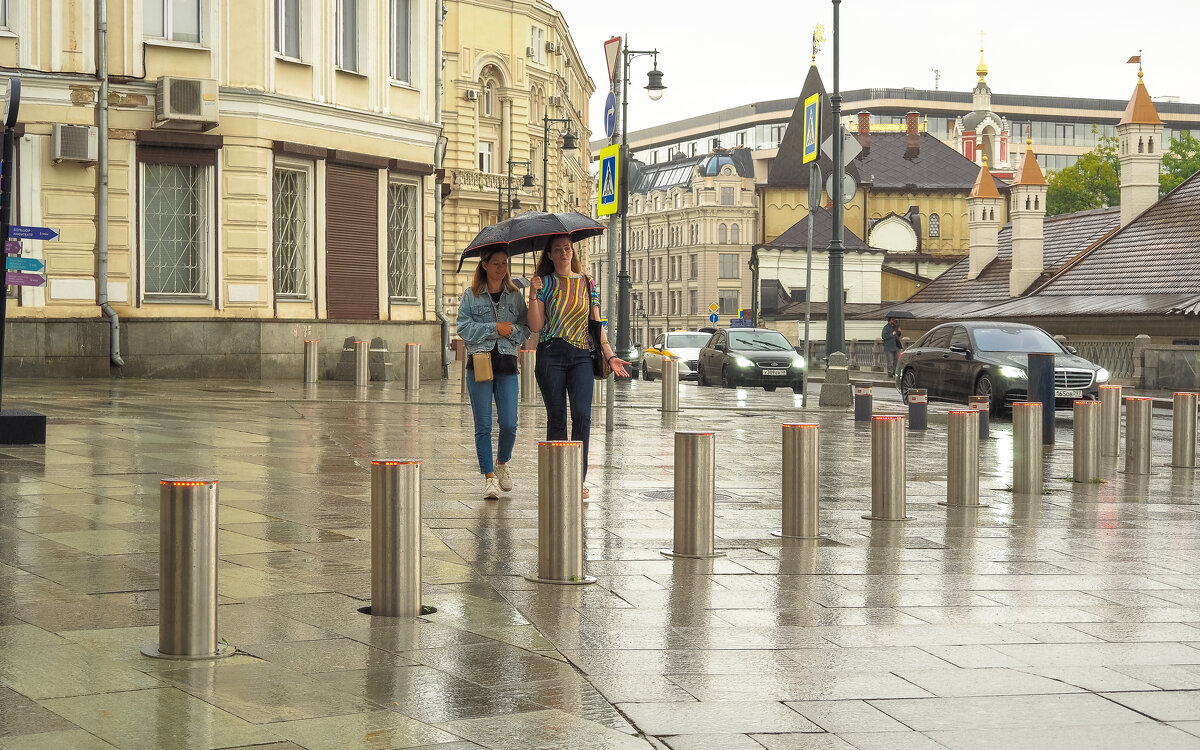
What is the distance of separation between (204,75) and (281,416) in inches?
380

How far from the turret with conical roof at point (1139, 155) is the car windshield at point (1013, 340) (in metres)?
36.0

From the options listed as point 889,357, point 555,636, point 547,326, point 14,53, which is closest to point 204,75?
point 14,53

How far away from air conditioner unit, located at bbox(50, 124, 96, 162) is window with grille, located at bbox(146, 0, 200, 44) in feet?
7.09

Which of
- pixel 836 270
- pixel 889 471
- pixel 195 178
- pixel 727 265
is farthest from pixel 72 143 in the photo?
pixel 727 265

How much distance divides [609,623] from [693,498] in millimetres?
1968

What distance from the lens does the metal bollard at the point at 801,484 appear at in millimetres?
9297

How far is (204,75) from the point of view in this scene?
83.7 ft

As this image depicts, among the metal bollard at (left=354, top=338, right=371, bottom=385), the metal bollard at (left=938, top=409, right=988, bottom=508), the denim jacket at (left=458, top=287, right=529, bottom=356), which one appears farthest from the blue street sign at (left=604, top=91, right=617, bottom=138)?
the metal bollard at (left=354, top=338, right=371, bottom=385)

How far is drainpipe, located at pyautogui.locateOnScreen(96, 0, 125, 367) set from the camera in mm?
24609

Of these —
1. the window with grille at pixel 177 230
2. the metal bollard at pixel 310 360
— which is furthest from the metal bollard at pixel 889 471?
the window with grille at pixel 177 230

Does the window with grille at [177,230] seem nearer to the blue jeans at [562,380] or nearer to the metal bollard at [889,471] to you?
the blue jeans at [562,380]

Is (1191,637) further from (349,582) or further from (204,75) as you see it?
(204,75)

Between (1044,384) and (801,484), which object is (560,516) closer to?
(801,484)

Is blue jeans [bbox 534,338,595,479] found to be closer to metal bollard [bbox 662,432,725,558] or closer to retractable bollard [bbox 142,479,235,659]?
metal bollard [bbox 662,432,725,558]
